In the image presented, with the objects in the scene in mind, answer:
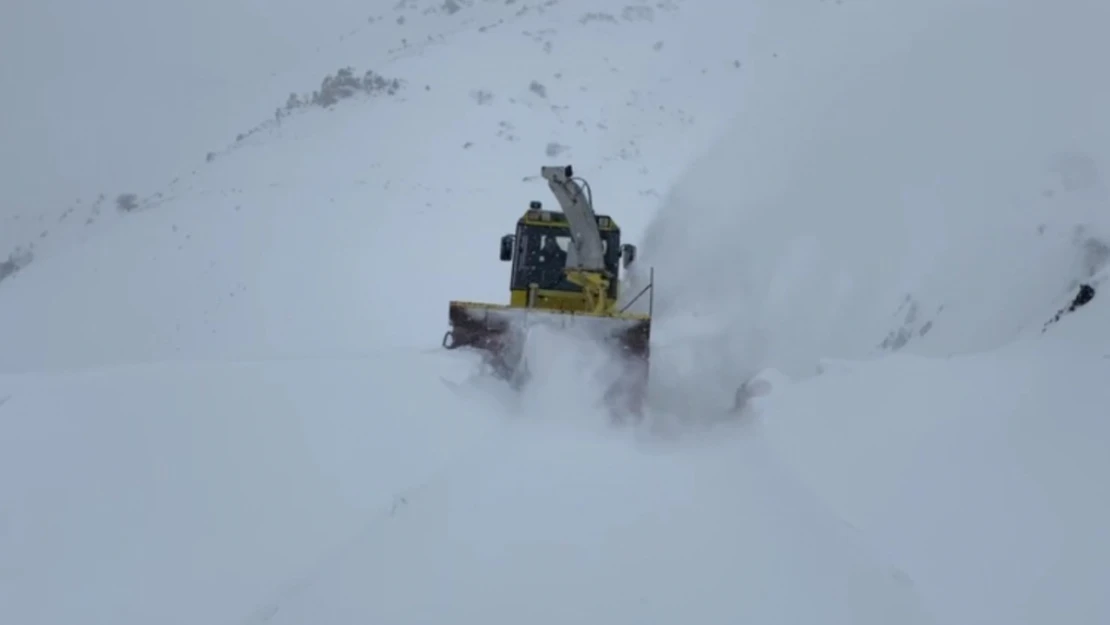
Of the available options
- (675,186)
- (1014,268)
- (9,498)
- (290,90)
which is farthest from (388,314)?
(290,90)

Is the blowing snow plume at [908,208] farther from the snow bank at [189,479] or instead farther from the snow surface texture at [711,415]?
the snow bank at [189,479]

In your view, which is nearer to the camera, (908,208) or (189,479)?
(189,479)

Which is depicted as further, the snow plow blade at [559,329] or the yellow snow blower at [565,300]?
the yellow snow blower at [565,300]

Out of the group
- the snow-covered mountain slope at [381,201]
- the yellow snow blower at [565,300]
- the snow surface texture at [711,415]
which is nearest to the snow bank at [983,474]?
the snow surface texture at [711,415]

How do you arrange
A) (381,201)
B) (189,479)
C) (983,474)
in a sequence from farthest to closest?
(381,201) → (189,479) → (983,474)

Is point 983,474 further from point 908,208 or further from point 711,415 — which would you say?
point 908,208

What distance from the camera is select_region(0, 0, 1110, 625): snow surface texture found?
381 centimetres

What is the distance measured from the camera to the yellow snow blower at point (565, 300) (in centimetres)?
927

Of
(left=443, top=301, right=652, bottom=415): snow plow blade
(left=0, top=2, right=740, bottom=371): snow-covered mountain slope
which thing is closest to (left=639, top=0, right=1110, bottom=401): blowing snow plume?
(left=443, top=301, right=652, bottom=415): snow plow blade

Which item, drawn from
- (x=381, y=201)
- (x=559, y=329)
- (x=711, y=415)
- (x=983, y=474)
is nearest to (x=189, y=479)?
(x=983, y=474)

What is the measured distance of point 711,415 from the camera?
934 cm

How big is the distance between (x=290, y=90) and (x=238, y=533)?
134 ft

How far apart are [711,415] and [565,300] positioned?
2.60 metres

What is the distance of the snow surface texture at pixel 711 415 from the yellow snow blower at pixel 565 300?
1.15ft
